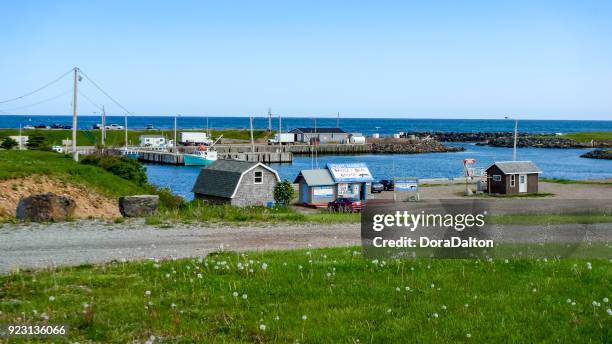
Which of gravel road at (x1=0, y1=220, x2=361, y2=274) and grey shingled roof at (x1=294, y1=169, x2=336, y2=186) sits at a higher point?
gravel road at (x1=0, y1=220, x2=361, y2=274)

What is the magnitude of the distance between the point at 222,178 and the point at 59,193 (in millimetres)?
19681

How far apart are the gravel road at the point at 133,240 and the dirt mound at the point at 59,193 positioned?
11488 mm

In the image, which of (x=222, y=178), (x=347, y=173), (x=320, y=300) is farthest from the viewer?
(x=347, y=173)

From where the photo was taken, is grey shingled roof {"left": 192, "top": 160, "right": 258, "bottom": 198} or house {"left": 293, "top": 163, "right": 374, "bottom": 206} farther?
house {"left": 293, "top": 163, "right": 374, "bottom": 206}

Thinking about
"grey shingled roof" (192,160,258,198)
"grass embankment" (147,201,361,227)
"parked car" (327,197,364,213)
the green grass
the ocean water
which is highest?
the green grass

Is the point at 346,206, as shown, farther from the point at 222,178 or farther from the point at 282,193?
the point at 222,178

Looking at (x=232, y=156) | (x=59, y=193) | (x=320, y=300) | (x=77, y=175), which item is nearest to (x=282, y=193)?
(x=77, y=175)

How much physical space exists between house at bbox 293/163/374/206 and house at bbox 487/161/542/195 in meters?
13.6

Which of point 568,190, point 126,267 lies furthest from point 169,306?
point 568,190

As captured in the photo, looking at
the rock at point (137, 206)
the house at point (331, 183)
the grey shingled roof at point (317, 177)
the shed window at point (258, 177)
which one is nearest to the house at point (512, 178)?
the house at point (331, 183)

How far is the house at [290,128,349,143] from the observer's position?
16675cm

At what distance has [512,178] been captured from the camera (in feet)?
200

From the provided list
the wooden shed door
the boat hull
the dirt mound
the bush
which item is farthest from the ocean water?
the dirt mound

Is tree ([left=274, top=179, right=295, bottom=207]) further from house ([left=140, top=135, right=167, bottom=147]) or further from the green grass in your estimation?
house ([left=140, top=135, right=167, bottom=147])
